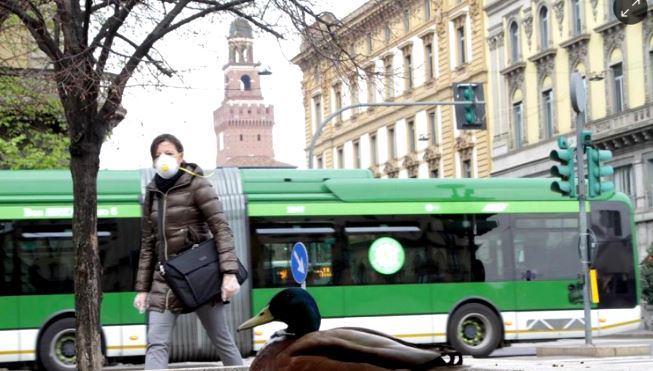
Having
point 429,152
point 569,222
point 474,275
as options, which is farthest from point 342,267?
point 429,152

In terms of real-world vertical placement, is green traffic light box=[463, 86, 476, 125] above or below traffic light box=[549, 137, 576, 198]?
above

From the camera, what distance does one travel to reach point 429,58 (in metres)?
66.9

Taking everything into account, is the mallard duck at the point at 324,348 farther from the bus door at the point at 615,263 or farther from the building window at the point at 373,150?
the building window at the point at 373,150

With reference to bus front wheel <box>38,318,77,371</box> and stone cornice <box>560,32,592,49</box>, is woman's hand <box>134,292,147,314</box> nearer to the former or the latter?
bus front wheel <box>38,318,77,371</box>

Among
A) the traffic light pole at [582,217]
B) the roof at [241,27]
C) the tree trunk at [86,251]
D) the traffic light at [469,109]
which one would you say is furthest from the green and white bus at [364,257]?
the tree trunk at [86,251]

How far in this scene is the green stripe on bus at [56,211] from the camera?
2150cm

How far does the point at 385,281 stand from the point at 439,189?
183 cm

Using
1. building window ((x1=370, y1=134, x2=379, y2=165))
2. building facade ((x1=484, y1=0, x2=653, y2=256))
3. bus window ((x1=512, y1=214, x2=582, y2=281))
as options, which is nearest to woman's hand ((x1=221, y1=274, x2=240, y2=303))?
bus window ((x1=512, y1=214, x2=582, y2=281))

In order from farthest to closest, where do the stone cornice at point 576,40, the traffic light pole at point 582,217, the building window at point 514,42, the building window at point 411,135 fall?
the building window at point 411,135 → the building window at point 514,42 → the stone cornice at point 576,40 → the traffic light pole at point 582,217

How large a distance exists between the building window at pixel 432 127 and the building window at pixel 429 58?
1.66m

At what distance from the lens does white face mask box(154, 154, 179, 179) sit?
8.52 metres

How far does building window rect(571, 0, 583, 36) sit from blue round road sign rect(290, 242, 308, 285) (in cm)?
3347

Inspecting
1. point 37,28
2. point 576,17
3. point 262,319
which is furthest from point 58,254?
point 576,17

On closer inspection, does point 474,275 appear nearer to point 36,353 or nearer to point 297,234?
point 297,234
